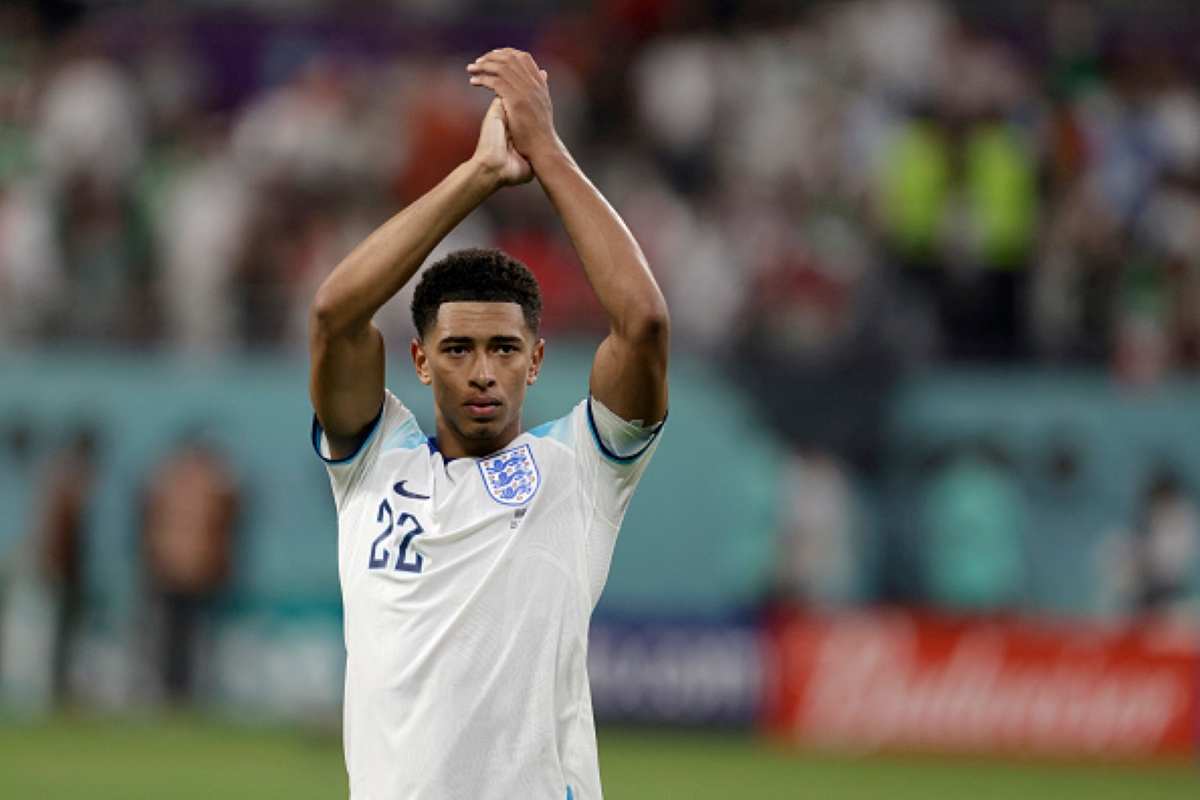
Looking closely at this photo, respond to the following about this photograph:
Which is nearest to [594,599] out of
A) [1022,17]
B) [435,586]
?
→ [435,586]

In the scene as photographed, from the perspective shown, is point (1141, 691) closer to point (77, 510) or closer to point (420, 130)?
point (420, 130)

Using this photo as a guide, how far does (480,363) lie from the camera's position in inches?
182

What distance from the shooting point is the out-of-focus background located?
15359 mm

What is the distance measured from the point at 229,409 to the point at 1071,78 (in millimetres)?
7532

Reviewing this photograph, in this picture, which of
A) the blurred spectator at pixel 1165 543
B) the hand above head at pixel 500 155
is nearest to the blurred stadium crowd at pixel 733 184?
the blurred spectator at pixel 1165 543

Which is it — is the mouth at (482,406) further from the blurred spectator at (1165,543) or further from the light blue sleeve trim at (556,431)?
the blurred spectator at (1165,543)

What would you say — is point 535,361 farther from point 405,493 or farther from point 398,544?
point 398,544

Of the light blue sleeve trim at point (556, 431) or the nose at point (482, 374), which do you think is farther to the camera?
the light blue sleeve trim at point (556, 431)

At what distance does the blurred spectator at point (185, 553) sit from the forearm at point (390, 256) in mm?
11707

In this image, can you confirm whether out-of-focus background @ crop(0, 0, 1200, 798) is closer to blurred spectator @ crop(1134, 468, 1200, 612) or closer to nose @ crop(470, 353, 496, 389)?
blurred spectator @ crop(1134, 468, 1200, 612)

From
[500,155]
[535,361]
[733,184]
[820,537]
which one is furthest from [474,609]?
[733,184]

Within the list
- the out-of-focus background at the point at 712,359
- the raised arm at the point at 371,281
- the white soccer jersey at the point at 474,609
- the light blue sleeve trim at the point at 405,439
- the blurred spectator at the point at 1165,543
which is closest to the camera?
the white soccer jersey at the point at 474,609

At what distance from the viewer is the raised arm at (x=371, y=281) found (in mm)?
4574

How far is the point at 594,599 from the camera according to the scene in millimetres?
4734
